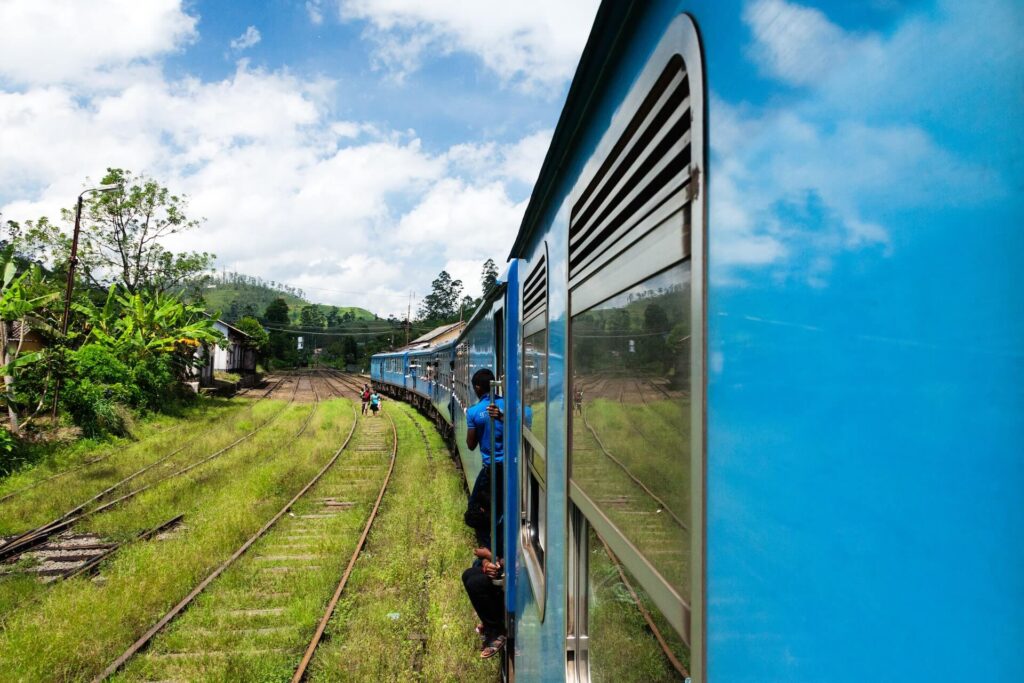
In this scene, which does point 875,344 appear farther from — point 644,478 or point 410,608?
point 410,608

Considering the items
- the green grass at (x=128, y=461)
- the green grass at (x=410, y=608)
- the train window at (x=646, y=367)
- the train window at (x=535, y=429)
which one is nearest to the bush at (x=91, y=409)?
the green grass at (x=128, y=461)

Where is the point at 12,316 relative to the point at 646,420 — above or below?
above

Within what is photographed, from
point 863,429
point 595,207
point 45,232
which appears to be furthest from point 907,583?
point 45,232

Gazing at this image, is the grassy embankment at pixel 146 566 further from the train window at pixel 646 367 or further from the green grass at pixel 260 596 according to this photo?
the train window at pixel 646 367

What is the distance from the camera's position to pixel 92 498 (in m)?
10.1

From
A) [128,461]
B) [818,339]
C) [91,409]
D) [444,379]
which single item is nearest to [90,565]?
[128,461]

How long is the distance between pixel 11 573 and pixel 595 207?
7752mm

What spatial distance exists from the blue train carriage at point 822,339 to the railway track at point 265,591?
501cm

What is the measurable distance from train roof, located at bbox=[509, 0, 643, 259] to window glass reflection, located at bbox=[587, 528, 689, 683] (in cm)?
123

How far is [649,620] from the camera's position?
143 cm

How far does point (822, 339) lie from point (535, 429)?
2429 millimetres

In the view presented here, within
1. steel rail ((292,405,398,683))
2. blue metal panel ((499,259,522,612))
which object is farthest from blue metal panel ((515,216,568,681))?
steel rail ((292,405,398,683))

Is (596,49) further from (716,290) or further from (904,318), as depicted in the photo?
(904,318)

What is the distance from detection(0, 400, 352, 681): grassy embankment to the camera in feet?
17.0
